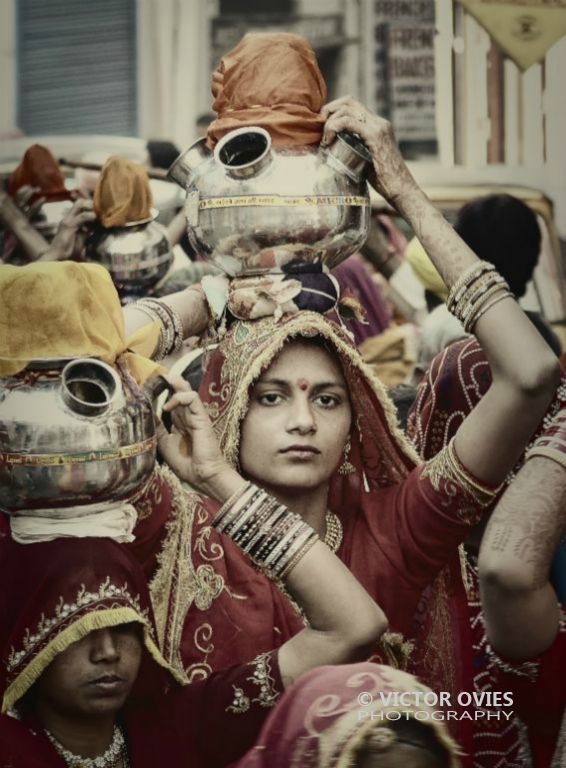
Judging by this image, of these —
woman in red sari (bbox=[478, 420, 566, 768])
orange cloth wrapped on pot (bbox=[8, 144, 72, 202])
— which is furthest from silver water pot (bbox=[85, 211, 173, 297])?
woman in red sari (bbox=[478, 420, 566, 768])

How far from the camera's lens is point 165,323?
242 cm

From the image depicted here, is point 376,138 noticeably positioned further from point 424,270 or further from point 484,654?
point 424,270

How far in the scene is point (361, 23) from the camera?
419cm

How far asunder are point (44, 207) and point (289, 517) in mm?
1136

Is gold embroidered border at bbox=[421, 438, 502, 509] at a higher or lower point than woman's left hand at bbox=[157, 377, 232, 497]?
lower

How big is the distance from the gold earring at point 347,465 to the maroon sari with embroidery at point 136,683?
427 mm

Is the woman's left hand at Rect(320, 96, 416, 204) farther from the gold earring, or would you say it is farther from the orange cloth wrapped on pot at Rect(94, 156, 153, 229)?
the orange cloth wrapped on pot at Rect(94, 156, 153, 229)

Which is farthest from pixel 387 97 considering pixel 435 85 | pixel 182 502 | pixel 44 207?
pixel 182 502

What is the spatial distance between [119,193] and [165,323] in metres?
0.44

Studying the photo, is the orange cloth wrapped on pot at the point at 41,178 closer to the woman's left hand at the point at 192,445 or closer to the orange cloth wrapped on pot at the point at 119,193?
the orange cloth wrapped on pot at the point at 119,193

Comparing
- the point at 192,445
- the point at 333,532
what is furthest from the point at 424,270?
the point at 192,445

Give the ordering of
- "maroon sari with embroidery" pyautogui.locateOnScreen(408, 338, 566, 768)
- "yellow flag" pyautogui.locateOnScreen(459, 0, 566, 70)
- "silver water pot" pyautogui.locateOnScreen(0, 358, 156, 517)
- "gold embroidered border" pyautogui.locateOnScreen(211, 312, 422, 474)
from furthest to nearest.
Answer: "yellow flag" pyautogui.locateOnScreen(459, 0, 566, 70), "maroon sari with embroidery" pyautogui.locateOnScreen(408, 338, 566, 768), "gold embroidered border" pyautogui.locateOnScreen(211, 312, 422, 474), "silver water pot" pyautogui.locateOnScreen(0, 358, 156, 517)

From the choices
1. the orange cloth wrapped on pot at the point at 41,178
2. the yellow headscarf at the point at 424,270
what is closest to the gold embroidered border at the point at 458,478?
the orange cloth wrapped on pot at the point at 41,178

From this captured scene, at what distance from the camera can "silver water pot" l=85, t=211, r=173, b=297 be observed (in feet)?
9.01
